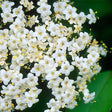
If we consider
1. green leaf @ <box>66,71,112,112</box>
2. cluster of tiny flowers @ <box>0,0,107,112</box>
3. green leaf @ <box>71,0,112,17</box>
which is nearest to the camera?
cluster of tiny flowers @ <box>0,0,107,112</box>

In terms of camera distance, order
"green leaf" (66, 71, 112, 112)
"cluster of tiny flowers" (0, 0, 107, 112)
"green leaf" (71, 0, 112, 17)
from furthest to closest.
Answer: "green leaf" (71, 0, 112, 17) → "green leaf" (66, 71, 112, 112) → "cluster of tiny flowers" (0, 0, 107, 112)

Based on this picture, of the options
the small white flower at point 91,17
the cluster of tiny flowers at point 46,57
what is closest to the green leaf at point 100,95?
the cluster of tiny flowers at point 46,57

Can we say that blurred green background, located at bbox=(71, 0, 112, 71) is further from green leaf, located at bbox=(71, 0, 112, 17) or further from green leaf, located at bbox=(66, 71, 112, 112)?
green leaf, located at bbox=(66, 71, 112, 112)

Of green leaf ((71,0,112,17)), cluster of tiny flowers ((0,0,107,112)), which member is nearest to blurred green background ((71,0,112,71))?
green leaf ((71,0,112,17))

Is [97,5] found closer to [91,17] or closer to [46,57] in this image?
[91,17]

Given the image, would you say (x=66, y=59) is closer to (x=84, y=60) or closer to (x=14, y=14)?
(x=84, y=60)

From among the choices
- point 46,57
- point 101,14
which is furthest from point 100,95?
point 101,14

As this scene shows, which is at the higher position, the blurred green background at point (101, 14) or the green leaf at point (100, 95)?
the blurred green background at point (101, 14)

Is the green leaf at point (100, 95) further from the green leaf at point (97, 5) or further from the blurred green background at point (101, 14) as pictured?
the green leaf at point (97, 5)
